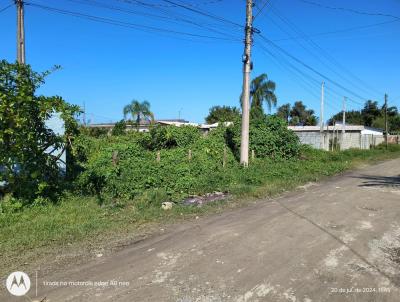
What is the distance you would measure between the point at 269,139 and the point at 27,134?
47.3 ft

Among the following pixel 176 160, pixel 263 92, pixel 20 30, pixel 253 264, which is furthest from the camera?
pixel 263 92

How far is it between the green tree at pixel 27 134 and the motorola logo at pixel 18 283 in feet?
14.3

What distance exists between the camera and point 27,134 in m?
9.10

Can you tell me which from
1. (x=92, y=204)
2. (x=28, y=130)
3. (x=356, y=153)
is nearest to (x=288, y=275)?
(x=92, y=204)

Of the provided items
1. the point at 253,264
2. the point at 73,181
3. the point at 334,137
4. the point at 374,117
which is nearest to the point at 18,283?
the point at 253,264

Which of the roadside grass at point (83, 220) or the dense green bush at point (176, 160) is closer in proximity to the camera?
the roadside grass at point (83, 220)

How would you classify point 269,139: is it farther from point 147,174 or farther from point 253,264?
point 253,264

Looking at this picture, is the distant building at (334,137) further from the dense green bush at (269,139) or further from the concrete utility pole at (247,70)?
the concrete utility pole at (247,70)

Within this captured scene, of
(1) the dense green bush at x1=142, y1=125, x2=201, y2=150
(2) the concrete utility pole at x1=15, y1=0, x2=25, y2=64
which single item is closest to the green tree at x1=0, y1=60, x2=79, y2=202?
(2) the concrete utility pole at x1=15, y1=0, x2=25, y2=64

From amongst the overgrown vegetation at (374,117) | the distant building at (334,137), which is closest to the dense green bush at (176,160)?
the distant building at (334,137)

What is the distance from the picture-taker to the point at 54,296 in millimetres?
4535

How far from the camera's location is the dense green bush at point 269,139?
68.2 feet

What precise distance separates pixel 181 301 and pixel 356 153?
30.0m

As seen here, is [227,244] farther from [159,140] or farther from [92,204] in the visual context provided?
[159,140]
